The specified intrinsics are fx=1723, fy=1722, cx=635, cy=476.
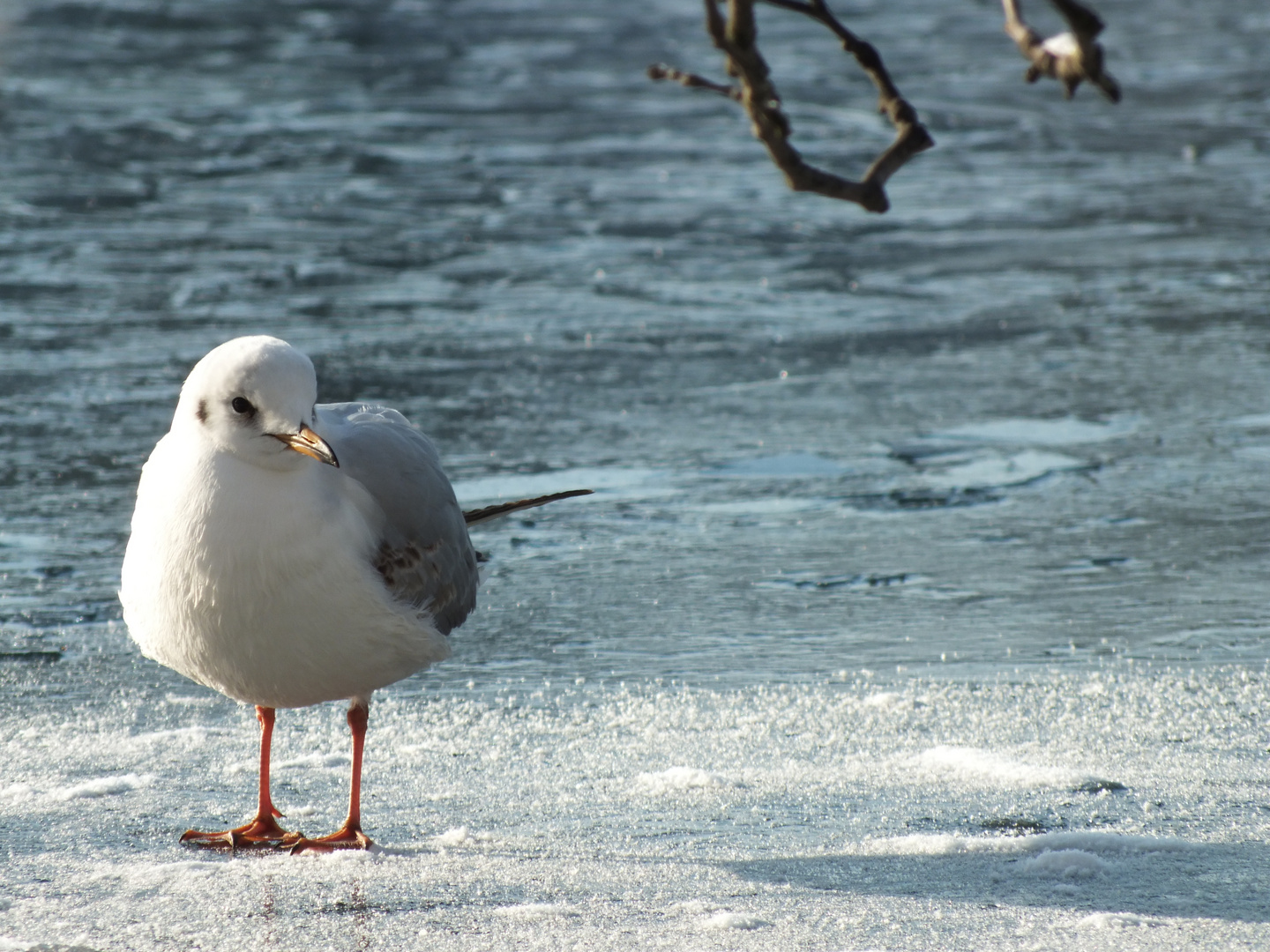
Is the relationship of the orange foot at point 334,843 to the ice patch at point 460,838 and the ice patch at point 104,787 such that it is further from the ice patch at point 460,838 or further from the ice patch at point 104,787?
the ice patch at point 104,787

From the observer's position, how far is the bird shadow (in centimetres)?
299

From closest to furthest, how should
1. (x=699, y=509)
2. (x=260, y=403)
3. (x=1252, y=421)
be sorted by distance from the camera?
(x=260, y=403)
(x=699, y=509)
(x=1252, y=421)

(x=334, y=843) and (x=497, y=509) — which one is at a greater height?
(x=497, y=509)

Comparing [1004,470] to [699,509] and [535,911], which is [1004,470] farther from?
[535,911]

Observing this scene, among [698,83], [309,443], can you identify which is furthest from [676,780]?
[698,83]

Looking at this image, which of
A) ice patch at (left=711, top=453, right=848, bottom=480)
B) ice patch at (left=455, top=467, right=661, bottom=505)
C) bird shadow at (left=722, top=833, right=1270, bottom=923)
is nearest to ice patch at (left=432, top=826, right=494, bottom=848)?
bird shadow at (left=722, top=833, right=1270, bottom=923)

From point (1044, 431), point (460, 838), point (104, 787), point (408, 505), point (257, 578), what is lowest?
point (1044, 431)

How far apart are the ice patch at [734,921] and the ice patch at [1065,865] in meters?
0.55

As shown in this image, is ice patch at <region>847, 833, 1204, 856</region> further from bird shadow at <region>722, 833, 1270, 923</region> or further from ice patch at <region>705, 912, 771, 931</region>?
ice patch at <region>705, 912, 771, 931</region>

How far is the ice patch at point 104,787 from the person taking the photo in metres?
3.49

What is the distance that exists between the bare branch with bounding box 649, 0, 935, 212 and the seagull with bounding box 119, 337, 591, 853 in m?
1.19

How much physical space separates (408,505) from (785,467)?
2470 millimetres

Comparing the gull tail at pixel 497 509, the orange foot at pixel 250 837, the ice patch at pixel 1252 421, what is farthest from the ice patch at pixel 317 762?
the ice patch at pixel 1252 421

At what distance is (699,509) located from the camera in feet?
17.8
